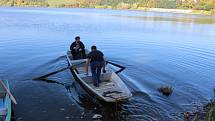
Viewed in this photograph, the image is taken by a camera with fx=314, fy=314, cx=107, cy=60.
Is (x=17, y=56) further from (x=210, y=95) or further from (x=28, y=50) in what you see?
(x=210, y=95)

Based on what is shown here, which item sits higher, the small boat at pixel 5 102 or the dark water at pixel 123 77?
the small boat at pixel 5 102

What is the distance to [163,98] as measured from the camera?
699 inches

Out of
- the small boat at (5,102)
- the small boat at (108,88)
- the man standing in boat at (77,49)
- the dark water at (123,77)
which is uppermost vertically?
the man standing in boat at (77,49)

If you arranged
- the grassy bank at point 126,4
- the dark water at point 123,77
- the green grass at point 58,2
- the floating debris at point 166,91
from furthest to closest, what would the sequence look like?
1. the green grass at point 58,2
2. the grassy bank at point 126,4
3. the floating debris at point 166,91
4. the dark water at point 123,77

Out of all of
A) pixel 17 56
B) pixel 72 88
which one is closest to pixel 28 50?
pixel 17 56

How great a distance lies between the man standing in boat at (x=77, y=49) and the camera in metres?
22.9

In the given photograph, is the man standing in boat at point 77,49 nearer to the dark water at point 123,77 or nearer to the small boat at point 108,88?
the dark water at point 123,77

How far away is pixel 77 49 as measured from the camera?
23.1m

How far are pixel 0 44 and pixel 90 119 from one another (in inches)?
888

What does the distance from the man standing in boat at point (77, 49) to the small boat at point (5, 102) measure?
9209mm

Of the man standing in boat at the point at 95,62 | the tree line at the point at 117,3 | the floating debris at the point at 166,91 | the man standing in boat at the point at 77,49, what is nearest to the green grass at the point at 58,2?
the tree line at the point at 117,3

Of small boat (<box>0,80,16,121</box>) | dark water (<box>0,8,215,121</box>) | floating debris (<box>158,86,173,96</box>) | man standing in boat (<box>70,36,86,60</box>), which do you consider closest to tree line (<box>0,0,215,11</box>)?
dark water (<box>0,8,215,121</box>)

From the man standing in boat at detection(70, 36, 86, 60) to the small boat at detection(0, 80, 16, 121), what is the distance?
9209 mm

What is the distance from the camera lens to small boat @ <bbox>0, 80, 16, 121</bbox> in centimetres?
1233
